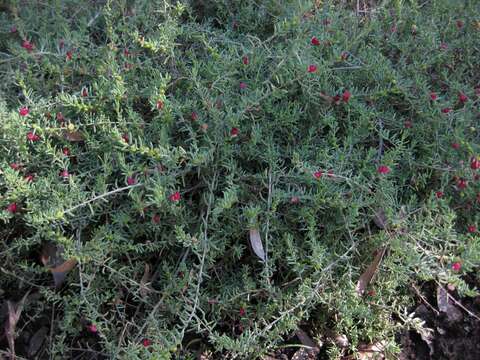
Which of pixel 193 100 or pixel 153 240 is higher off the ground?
pixel 193 100

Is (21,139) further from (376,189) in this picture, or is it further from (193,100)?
(376,189)

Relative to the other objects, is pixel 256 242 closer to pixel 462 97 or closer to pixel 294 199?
pixel 294 199

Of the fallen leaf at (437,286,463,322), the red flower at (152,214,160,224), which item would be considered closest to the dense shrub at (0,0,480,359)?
the red flower at (152,214,160,224)

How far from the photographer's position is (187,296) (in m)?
1.98

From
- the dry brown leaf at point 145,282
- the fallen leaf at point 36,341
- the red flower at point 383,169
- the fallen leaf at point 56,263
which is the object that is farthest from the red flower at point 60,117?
the red flower at point 383,169

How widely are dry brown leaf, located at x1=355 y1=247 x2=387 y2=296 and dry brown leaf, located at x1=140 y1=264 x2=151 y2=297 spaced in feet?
2.49

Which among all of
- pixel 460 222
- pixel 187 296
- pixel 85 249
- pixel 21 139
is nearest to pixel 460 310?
pixel 460 222

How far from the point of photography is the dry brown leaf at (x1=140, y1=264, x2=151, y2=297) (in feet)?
6.20

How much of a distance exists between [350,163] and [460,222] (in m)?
0.53

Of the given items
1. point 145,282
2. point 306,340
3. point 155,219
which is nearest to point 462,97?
point 306,340

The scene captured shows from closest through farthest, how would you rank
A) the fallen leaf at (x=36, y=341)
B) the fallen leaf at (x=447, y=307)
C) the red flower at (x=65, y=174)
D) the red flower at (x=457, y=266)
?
the red flower at (x=457, y=266), the red flower at (x=65, y=174), the fallen leaf at (x=36, y=341), the fallen leaf at (x=447, y=307)

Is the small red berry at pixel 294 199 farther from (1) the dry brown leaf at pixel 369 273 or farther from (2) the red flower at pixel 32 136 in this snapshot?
(2) the red flower at pixel 32 136

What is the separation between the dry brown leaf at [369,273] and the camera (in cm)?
202

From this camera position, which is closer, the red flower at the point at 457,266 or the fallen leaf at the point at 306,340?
the red flower at the point at 457,266
